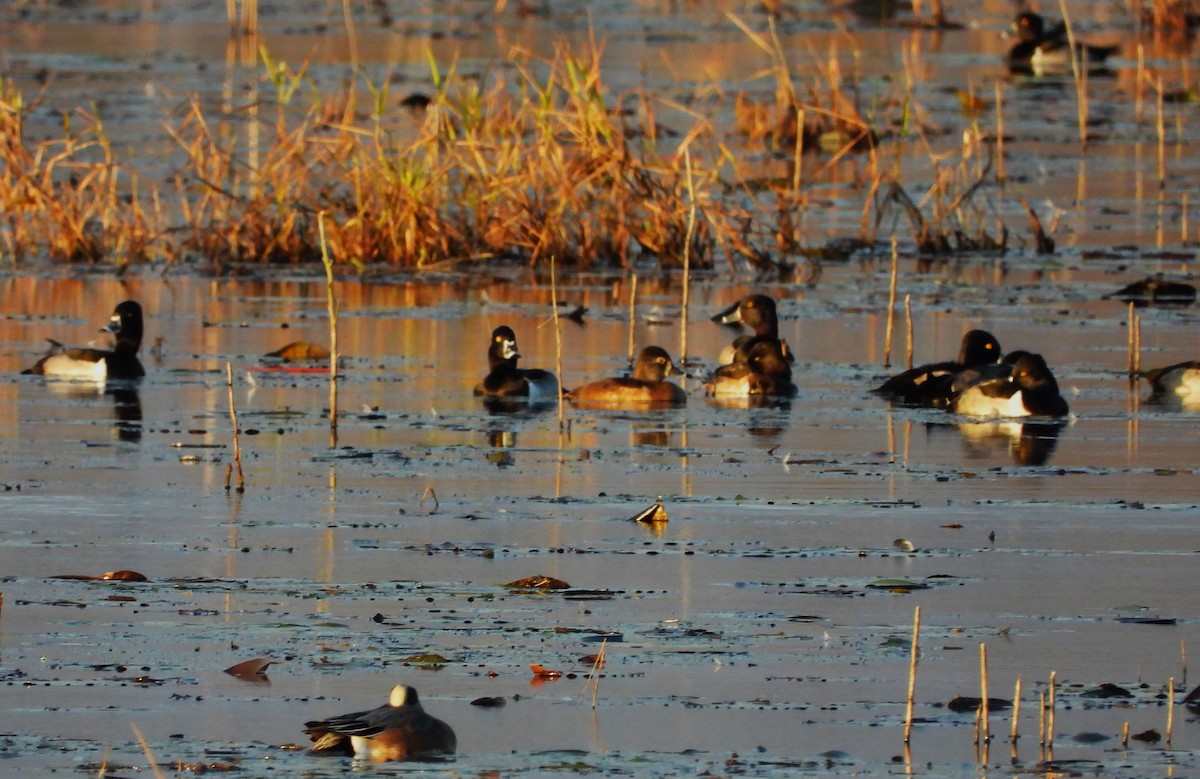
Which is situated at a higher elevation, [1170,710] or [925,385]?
[925,385]

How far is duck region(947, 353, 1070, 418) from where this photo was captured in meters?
13.9

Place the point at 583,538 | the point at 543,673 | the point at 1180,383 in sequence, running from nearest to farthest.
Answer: the point at 543,673
the point at 583,538
the point at 1180,383

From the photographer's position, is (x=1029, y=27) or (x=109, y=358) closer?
(x=109, y=358)

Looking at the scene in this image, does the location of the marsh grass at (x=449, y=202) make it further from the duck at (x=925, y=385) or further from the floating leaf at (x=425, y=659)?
the floating leaf at (x=425, y=659)

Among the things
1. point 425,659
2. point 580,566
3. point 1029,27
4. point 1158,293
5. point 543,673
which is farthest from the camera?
point 1029,27

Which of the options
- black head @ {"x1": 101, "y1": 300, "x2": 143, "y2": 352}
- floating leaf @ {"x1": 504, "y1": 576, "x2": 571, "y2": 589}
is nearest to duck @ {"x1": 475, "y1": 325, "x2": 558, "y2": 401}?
black head @ {"x1": 101, "y1": 300, "x2": 143, "y2": 352}

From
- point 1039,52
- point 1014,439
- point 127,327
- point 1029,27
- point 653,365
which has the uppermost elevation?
point 1029,27

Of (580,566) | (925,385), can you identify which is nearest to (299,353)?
(925,385)

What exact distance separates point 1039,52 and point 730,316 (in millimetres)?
25267

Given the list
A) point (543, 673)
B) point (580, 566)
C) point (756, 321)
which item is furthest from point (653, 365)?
point (543, 673)

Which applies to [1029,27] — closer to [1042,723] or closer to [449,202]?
[449,202]

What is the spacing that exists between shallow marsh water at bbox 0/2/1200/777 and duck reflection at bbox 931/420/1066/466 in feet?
0.13

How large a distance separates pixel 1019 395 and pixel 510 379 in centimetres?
283

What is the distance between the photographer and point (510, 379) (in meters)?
14.5
